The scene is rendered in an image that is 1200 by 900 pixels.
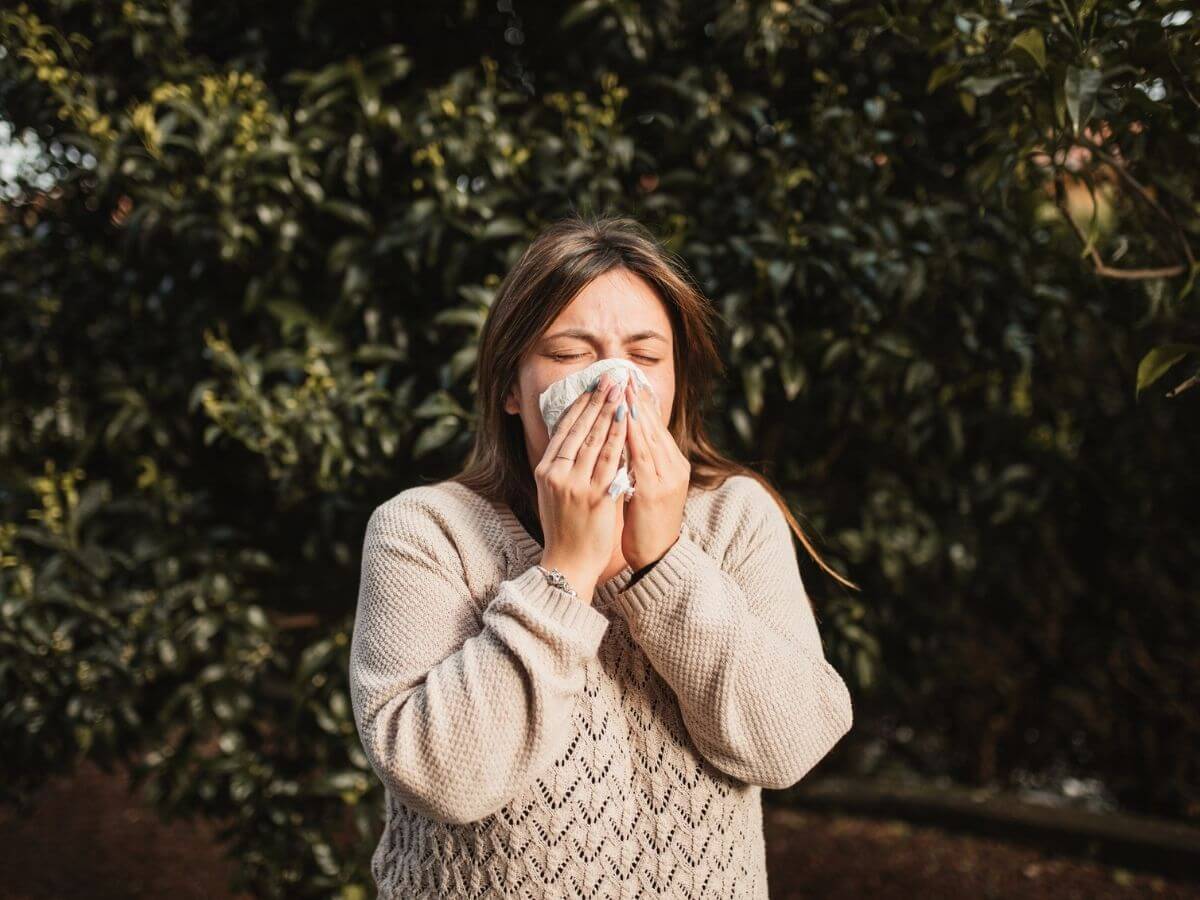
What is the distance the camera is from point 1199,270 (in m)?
2.11

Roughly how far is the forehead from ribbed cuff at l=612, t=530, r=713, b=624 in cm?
39

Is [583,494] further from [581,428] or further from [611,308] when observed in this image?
[611,308]

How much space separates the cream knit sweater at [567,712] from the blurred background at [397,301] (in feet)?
2.99

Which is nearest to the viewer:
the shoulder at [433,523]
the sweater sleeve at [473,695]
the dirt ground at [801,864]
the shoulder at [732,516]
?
the sweater sleeve at [473,695]

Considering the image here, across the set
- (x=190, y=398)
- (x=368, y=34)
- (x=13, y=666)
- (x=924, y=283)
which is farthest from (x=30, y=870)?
(x=924, y=283)

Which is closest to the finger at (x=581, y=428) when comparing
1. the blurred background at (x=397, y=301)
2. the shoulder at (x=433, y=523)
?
the shoulder at (x=433, y=523)

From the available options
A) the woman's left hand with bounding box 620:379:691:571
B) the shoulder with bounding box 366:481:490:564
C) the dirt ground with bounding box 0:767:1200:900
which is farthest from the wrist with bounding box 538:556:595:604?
Result: the dirt ground with bounding box 0:767:1200:900

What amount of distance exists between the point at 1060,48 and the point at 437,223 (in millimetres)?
1476

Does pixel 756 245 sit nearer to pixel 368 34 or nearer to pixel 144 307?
pixel 368 34

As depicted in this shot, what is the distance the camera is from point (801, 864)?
354 centimetres

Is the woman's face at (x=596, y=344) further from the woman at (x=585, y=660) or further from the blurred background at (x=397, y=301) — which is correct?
the blurred background at (x=397, y=301)

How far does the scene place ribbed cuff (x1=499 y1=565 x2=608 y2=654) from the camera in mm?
1388

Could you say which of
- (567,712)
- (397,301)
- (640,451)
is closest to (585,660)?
(567,712)

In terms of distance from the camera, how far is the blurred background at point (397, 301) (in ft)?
8.16
